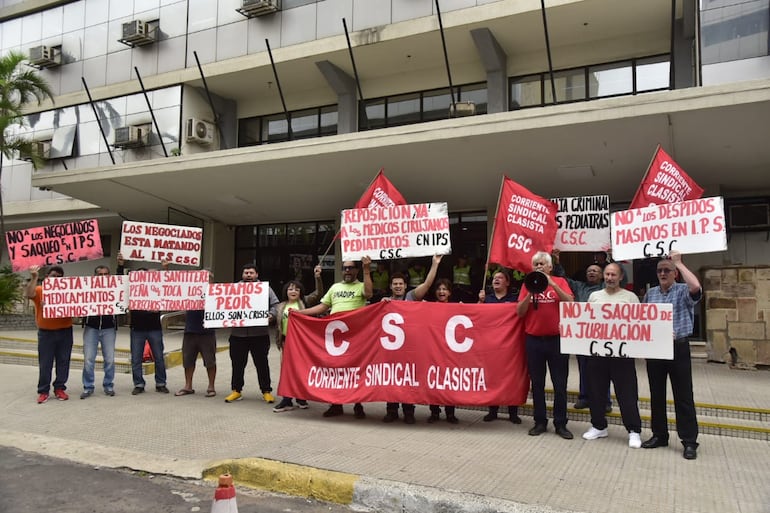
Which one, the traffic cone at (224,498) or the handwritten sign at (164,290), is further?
the handwritten sign at (164,290)

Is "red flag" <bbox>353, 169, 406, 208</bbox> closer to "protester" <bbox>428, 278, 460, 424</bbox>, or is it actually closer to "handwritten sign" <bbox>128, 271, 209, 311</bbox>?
"protester" <bbox>428, 278, 460, 424</bbox>

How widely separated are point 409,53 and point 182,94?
7225mm

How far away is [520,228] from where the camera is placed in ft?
24.2

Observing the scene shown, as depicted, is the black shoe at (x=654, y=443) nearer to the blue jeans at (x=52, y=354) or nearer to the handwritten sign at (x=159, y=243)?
the handwritten sign at (x=159, y=243)

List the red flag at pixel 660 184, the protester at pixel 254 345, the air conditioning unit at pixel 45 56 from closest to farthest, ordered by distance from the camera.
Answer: the red flag at pixel 660 184, the protester at pixel 254 345, the air conditioning unit at pixel 45 56

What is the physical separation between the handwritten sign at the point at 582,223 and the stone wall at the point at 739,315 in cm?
352

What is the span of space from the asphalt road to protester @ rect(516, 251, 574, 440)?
2560 mm

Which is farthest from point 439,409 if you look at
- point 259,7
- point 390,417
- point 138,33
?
point 138,33

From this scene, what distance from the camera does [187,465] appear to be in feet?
17.6

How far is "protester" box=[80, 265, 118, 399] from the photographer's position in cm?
825

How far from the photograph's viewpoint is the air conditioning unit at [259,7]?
52.8 feet

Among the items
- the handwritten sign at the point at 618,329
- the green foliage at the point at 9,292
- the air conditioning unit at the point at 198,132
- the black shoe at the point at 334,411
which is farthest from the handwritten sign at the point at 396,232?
the green foliage at the point at 9,292

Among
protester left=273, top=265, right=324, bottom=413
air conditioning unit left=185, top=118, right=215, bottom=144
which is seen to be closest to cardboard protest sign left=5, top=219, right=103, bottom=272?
protester left=273, top=265, right=324, bottom=413

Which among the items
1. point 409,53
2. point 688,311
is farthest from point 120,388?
point 409,53
